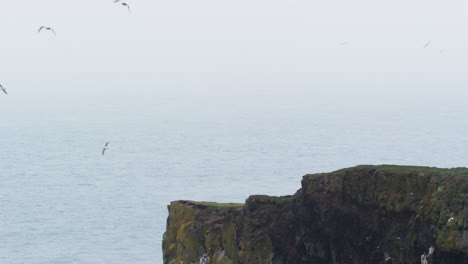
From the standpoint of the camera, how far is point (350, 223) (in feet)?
156

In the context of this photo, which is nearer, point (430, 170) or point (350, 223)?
point (430, 170)

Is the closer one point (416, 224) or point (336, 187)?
point (416, 224)

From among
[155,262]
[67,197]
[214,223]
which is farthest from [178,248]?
[67,197]

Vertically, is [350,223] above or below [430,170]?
below

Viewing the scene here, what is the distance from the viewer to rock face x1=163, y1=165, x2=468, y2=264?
42469mm

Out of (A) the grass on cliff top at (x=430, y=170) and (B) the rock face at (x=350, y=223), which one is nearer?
(B) the rock face at (x=350, y=223)

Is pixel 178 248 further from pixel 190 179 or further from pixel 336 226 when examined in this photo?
pixel 190 179

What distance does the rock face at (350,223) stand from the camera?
4247 cm

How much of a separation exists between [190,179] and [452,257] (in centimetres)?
12973

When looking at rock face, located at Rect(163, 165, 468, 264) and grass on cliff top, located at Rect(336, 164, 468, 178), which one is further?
grass on cliff top, located at Rect(336, 164, 468, 178)

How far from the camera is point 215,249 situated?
2229 inches

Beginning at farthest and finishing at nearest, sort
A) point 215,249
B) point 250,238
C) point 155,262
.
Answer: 1. point 155,262
2. point 215,249
3. point 250,238

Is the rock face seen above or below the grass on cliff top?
below

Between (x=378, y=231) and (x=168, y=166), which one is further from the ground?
(x=168, y=166)
